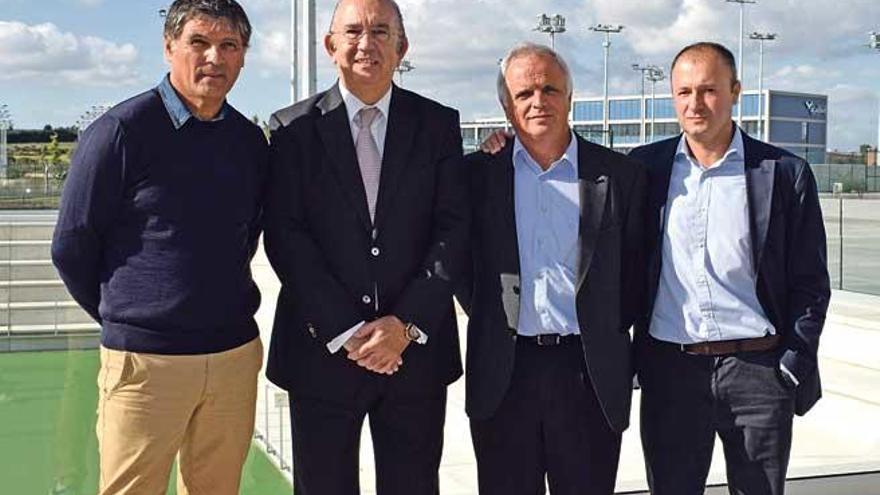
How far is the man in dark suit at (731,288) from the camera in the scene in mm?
2887

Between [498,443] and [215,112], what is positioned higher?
[215,112]

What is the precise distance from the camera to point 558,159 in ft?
9.67

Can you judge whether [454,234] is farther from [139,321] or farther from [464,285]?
[139,321]

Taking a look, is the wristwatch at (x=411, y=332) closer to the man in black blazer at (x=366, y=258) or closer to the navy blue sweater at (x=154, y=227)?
the man in black blazer at (x=366, y=258)

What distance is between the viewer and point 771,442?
2900mm

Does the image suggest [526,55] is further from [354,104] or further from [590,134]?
[590,134]

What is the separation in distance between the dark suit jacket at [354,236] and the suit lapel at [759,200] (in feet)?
2.83

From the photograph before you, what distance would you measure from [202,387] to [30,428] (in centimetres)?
276

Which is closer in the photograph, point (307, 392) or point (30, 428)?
point (307, 392)

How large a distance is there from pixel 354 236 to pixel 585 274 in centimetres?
69

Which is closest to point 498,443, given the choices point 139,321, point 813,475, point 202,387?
point 202,387

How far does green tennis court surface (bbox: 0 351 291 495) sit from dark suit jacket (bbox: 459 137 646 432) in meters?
1.05

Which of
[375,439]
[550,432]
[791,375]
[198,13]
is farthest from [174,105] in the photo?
[791,375]

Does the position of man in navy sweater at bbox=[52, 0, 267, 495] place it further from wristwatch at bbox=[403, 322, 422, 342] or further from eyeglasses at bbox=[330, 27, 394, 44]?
wristwatch at bbox=[403, 322, 422, 342]
